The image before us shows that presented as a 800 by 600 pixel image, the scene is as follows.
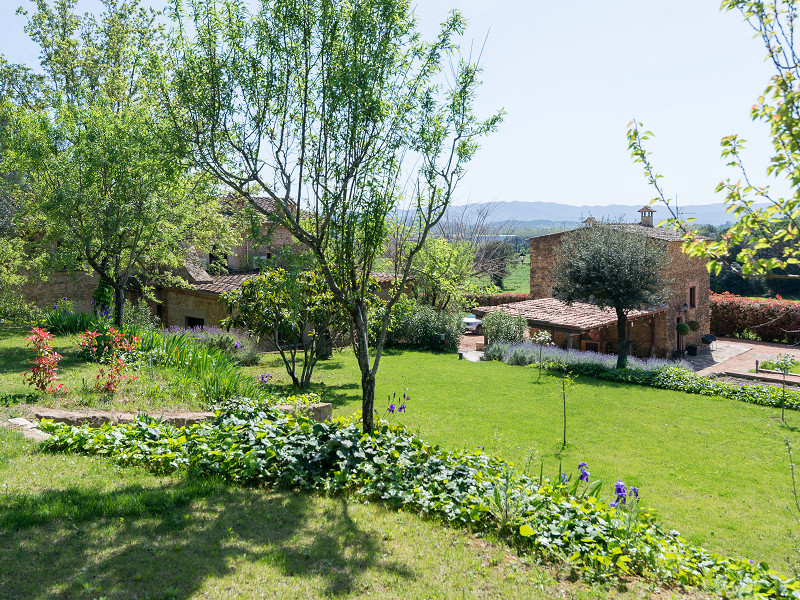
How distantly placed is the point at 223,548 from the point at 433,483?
2.10 m

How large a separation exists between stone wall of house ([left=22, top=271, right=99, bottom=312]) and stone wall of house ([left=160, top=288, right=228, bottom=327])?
280 cm

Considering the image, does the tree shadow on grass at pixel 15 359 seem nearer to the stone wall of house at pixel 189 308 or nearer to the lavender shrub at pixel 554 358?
the stone wall of house at pixel 189 308

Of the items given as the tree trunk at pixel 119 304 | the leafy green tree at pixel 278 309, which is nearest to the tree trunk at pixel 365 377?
the leafy green tree at pixel 278 309

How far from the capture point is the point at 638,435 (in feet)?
36.2

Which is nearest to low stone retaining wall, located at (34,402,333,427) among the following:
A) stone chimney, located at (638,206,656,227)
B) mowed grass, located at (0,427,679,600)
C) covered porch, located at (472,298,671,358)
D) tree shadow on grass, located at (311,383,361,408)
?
mowed grass, located at (0,427,679,600)

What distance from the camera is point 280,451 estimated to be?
5.59m

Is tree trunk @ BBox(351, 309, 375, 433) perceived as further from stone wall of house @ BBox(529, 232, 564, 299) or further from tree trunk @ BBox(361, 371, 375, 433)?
stone wall of house @ BBox(529, 232, 564, 299)

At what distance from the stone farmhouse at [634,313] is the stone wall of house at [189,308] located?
12.0 m

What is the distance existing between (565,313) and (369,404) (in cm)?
1762

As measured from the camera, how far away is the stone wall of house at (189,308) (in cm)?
2081

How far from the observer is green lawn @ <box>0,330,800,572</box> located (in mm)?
7242

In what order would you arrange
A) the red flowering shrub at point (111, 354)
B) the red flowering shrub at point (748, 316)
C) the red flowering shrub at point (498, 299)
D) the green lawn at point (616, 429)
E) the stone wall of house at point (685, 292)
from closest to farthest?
the green lawn at point (616, 429)
the red flowering shrub at point (111, 354)
the stone wall of house at point (685, 292)
the red flowering shrub at point (748, 316)
the red flowering shrub at point (498, 299)

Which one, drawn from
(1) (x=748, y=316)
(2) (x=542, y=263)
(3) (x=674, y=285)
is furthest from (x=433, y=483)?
(1) (x=748, y=316)

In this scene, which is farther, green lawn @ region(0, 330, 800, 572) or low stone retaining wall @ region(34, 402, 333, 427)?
green lawn @ region(0, 330, 800, 572)
